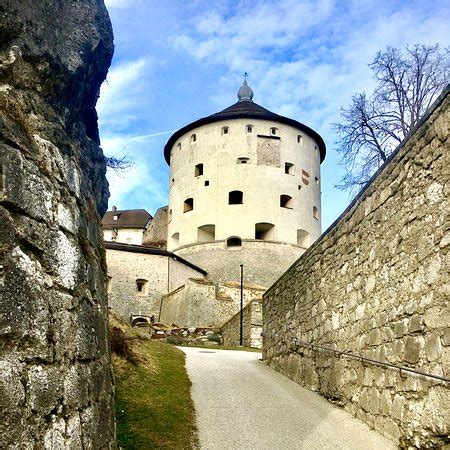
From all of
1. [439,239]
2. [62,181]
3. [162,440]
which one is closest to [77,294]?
[62,181]

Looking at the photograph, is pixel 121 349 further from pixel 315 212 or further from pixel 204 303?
pixel 315 212

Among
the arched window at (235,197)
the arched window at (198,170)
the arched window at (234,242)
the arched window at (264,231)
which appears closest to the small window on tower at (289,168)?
the arched window at (235,197)

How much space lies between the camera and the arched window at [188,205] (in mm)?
42500

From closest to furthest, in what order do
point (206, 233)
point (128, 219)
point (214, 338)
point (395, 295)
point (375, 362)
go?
1. point (395, 295)
2. point (375, 362)
3. point (214, 338)
4. point (206, 233)
5. point (128, 219)

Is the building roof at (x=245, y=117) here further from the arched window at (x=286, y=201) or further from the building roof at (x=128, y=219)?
the building roof at (x=128, y=219)

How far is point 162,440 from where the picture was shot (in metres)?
6.57

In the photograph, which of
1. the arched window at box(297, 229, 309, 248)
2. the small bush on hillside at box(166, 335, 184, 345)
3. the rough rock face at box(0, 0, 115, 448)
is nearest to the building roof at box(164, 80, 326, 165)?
the arched window at box(297, 229, 309, 248)

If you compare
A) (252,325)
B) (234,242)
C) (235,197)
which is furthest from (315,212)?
(252,325)

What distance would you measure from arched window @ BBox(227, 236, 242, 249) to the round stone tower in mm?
75

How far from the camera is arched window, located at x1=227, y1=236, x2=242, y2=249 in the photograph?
40375 millimetres

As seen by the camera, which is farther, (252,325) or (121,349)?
(252,325)

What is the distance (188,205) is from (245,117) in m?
8.26

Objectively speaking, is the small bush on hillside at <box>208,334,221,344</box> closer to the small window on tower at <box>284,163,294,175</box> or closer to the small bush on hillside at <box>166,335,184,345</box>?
the small bush on hillside at <box>166,335,184,345</box>

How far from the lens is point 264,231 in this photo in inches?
1655
